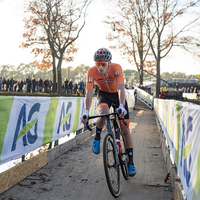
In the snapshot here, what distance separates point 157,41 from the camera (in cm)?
3203

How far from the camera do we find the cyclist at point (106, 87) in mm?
4582

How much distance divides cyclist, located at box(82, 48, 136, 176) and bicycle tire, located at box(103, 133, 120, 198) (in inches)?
9.4

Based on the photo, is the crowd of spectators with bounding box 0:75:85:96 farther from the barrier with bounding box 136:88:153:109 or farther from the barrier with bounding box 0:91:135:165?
the barrier with bounding box 0:91:135:165

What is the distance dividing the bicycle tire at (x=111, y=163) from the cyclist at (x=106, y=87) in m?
0.24

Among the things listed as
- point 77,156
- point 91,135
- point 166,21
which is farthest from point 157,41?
point 77,156

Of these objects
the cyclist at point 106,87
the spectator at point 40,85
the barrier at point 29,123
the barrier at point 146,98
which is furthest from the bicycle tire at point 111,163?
the barrier at point 146,98

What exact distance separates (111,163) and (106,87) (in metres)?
1.37

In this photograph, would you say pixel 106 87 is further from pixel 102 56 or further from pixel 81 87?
pixel 81 87

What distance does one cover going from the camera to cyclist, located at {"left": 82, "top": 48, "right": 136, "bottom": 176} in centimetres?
458

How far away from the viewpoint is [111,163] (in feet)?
14.1

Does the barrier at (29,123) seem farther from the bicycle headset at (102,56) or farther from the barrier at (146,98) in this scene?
the barrier at (146,98)

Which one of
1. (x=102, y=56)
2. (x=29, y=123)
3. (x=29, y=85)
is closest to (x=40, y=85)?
(x=29, y=85)

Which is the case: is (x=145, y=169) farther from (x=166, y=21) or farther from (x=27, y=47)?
(x=166, y=21)

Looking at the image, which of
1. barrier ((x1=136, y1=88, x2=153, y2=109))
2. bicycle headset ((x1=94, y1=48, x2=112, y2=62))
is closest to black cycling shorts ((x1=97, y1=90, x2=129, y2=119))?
bicycle headset ((x1=94, y1=48, x2=112, y2=62))
